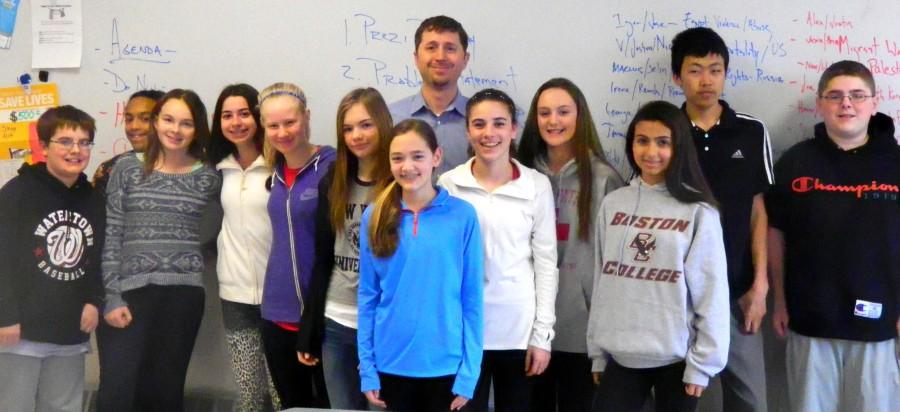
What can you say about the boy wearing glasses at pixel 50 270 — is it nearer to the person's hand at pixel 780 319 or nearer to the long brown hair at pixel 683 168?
the long brown hair at pixel 683 168

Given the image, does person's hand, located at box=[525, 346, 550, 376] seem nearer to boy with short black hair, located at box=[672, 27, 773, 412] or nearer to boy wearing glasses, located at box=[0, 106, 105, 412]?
boy with short black hair, located at box=[672, 27, 773, 412]

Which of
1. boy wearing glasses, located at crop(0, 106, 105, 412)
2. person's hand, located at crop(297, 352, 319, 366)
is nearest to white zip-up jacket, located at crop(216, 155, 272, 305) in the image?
person's hand, located at crop(297, 352, 319, 366)

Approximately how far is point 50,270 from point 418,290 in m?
1.30

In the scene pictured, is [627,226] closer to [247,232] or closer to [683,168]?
[683,168]

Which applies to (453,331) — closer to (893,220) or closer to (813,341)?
(813,341)

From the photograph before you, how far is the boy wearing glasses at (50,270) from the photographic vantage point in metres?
2.20

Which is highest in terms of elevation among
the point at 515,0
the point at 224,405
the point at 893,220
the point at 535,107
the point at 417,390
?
the point at 515,0

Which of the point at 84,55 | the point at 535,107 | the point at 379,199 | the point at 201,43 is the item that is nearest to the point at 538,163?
the point at 535,107

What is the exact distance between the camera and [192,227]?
2309 mm

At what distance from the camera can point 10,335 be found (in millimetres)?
2176

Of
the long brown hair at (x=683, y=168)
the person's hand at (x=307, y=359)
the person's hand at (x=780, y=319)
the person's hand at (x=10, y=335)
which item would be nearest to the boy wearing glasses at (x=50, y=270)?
the person's hand at (x=10, y=335)

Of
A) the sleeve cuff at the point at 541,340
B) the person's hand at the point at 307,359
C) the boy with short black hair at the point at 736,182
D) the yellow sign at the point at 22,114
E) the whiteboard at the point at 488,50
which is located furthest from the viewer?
the yellow sign at the point at 22,114

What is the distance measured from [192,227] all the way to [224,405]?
84 centimetres

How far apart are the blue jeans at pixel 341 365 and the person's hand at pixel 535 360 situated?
0.52m
